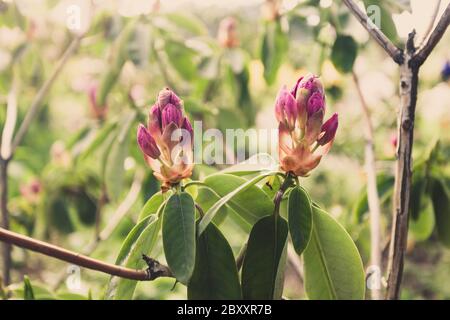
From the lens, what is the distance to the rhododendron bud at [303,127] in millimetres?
718

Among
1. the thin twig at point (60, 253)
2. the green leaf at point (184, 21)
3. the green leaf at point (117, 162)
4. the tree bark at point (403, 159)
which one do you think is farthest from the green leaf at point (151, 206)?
the green leaf at point (184, 21)

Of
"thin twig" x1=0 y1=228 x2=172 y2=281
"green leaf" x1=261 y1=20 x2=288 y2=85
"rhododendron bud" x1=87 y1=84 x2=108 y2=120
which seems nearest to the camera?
"thin twig" x1=0 y1=228 x2=172 y2=281

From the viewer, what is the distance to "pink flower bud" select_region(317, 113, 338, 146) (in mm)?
729

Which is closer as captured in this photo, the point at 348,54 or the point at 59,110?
the point at 348,54

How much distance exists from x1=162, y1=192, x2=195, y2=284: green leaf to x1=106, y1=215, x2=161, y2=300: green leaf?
0.13ft

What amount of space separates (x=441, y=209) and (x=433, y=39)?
487mm

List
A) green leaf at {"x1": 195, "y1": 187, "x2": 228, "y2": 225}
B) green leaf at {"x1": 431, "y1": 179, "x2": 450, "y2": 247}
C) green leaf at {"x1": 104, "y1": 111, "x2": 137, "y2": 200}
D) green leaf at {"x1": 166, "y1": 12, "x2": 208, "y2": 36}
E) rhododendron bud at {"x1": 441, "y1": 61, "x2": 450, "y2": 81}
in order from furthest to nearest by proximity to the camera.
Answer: rhododendron bud at {"x1": 441, "y1": 61, "x2": 450, "y2": 81}
green leaf at {"x1": 166, "y1": 12, "x2": 208, "y2": 36}
green leaf at {"x1": 104, "y1": 111, "x2": 137, "y2": 200}
green leaf at {"x1": 431, "y1": 179, "x2": 450, "y2": 247}
green leaf at {"x1": 195, "y1": 187, "x2": 228, "y2": 225}

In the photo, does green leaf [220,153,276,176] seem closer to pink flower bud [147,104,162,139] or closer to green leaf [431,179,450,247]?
pink flower bud [147,104,162,139]

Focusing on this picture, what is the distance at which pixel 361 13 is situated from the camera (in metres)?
0.82

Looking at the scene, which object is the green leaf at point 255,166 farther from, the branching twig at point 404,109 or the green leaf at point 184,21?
the green leaf at point 184,21

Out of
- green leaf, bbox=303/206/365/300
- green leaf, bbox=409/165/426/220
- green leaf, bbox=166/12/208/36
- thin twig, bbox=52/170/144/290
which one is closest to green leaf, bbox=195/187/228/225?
green leaf, bbox=303/206/365/300

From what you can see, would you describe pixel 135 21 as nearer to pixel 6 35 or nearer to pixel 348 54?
pixel 348 54

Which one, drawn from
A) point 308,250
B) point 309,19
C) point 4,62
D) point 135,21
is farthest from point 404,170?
point 4,62
